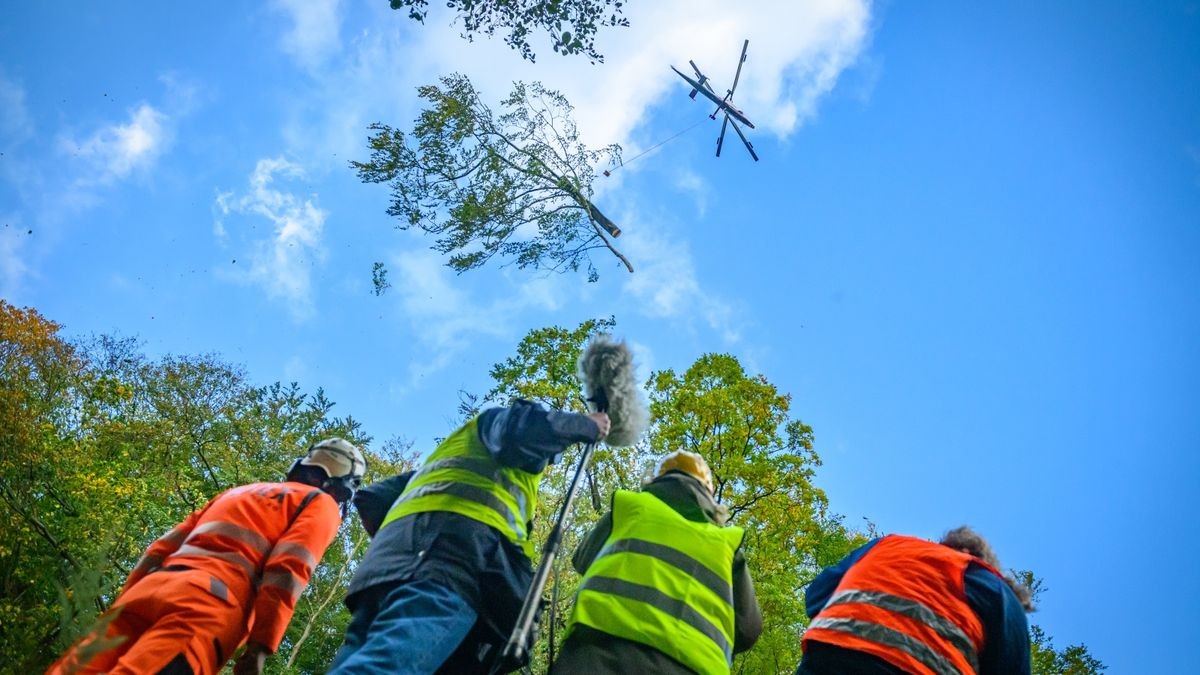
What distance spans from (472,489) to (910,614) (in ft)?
6.17

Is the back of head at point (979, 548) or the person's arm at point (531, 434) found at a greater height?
the back of head at point (979, 548)

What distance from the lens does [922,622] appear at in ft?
9.48

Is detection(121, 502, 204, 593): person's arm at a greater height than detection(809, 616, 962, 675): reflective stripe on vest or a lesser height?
lesser

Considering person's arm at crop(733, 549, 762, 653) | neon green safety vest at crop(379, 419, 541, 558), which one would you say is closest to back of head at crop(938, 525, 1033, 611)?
person's arm at crop(733, 549, 762, 653)

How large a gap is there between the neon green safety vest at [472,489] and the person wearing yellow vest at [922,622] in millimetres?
1360

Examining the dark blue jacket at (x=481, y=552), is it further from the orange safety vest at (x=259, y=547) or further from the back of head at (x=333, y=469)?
the back of head at (x=333, y=469)

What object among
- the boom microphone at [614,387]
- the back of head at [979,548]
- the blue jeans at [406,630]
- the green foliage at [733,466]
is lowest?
the blue jeans at [406,630]

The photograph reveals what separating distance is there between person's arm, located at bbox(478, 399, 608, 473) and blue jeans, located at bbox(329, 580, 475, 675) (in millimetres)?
630

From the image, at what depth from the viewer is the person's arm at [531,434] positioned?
311cm

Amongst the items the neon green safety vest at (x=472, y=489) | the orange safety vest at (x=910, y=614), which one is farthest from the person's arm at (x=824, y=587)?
the neon green safety vest at (x=472, y=489)

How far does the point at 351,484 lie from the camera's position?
392 cm

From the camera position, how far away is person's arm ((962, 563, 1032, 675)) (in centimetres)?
290

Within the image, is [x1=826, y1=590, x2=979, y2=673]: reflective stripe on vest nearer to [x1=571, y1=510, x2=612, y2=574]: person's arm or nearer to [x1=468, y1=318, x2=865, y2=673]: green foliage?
[x1=571, y1=510, x2=612, y2=574]: person's arm

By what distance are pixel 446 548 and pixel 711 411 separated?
9371 millimetres
